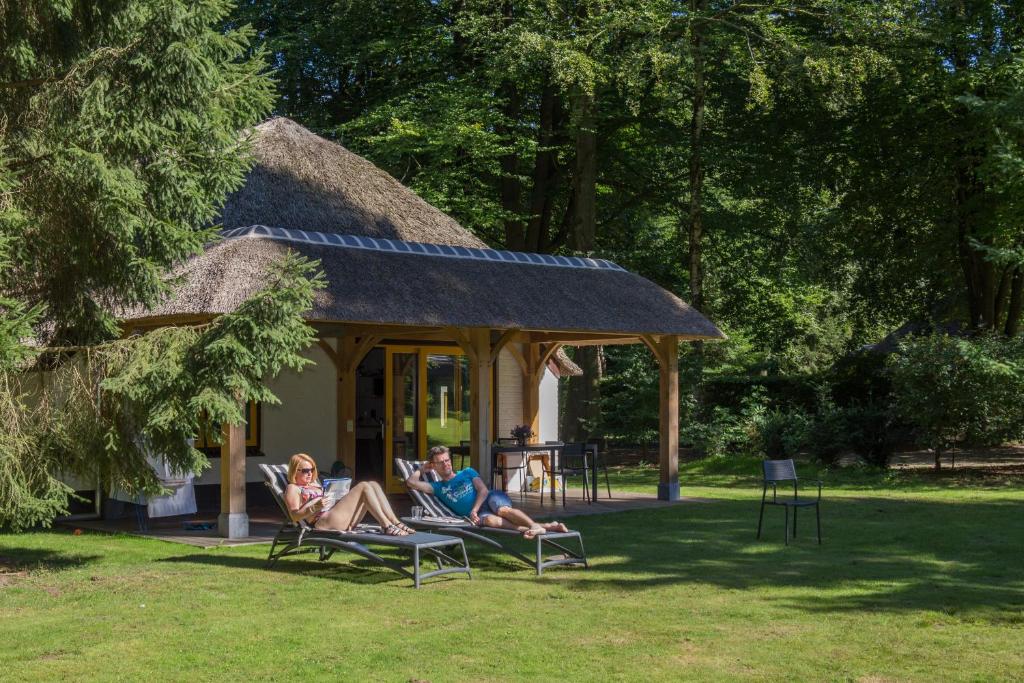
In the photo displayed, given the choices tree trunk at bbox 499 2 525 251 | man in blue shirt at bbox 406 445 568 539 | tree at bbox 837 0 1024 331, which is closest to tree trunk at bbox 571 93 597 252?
tree trunk at bbox 499 2 525 251

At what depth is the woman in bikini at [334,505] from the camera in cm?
960

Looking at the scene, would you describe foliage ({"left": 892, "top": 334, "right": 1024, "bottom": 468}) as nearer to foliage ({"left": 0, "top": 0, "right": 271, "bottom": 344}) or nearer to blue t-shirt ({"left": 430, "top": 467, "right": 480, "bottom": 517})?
blue t-shirt ({"left": 430, "top": 467, "right": 480, "bottom": 517})

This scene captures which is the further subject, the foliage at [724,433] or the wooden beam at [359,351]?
the foliage at [724,433]

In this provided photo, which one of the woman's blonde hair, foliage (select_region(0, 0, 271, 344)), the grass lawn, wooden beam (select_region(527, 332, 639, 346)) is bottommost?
the grass lawn

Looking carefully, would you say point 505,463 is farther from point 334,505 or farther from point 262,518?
point 334,505

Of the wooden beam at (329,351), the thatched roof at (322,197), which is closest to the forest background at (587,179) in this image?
the thatched roof at (322,197)

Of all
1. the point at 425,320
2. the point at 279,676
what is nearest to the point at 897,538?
the point at 425,320

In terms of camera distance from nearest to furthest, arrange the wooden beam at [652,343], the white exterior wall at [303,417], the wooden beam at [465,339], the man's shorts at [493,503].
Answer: the man's shorts at [493,503], the wooden beam at [465,339], the wooden beam at [652,343], the white exterior wall at [303,417]

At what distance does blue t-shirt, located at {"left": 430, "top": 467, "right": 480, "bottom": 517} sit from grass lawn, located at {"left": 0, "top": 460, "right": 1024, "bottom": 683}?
0.53m

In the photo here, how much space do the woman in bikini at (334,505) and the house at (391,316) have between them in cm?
196

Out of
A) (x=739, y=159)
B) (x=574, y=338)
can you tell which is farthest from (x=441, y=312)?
(x=739, y=159)

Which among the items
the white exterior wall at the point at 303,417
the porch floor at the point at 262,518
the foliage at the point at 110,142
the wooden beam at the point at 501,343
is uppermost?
the foliage at the point at 110,142

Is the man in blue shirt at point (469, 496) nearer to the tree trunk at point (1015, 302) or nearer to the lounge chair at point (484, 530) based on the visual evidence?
the lounge chair at point (484, 530)

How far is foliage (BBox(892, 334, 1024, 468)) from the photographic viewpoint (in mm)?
18719
